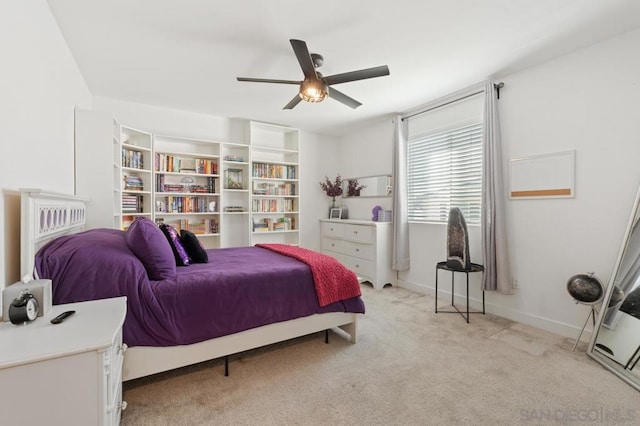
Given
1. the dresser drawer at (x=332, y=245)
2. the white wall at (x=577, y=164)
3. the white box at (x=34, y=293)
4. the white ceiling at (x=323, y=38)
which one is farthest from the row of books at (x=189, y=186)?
the white wall at (x=577, y=164)

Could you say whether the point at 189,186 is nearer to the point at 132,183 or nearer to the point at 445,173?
the point at 132,183

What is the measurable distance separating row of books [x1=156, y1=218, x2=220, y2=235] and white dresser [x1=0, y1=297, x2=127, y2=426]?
9.77 feet

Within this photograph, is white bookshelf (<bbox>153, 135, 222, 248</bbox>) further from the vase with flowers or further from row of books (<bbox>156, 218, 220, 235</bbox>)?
the vase with flowers

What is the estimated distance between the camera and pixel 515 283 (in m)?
2.85

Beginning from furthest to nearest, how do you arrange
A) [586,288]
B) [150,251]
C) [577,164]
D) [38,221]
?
1. [577,164]
2. [586,288]
3. [150,251]
4. [38,221]

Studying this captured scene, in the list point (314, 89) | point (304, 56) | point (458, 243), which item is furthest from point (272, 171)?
point (458, 243)

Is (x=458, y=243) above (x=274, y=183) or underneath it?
underneath

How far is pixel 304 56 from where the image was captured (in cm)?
204

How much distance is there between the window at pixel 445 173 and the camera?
3273mm

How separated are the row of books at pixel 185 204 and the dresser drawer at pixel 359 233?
2.03 meters

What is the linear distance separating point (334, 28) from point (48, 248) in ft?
7.61

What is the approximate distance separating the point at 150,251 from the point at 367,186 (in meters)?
3.52

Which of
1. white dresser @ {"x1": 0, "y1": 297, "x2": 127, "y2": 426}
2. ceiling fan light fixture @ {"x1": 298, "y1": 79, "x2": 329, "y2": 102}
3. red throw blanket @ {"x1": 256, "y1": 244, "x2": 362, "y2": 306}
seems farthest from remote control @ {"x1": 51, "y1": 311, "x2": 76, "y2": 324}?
ceiling fan light fixture @ {"x1": 298, "y1": 79, "x2": 329, "y2": 102}

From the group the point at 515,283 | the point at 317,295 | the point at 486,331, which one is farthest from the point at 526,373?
the point at 317,295
